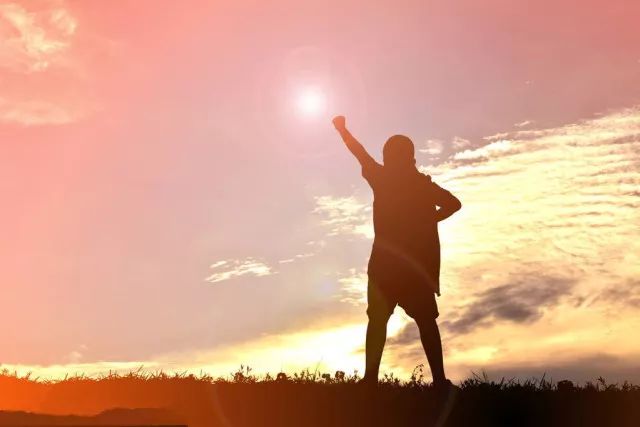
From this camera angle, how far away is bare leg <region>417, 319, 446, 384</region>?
10594 mm

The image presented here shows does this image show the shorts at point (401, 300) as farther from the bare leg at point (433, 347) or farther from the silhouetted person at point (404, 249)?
the bare leg at point (433, 347)

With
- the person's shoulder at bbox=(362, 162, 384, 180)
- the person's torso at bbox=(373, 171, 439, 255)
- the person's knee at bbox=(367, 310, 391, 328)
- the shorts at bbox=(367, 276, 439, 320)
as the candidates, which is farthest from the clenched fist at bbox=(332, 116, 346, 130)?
the person's knee at bbox=(367, 310, 391, 328)

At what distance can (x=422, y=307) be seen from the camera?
35.0 ft

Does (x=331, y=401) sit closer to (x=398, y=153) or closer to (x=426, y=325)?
(x=426, y=325)

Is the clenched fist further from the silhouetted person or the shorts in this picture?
the shorts

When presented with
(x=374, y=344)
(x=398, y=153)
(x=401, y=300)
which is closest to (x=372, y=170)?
(x=398, y=153)

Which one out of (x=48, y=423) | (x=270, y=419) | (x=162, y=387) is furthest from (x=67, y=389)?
(x=48, y=423)

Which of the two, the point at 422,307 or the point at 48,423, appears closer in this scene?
the point at 48,423

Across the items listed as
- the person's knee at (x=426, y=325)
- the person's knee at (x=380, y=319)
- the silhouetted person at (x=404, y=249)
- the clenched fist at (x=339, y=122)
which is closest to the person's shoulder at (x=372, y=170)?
the silhouetted person at (x=404, y=249)

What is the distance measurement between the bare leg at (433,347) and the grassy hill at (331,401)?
0.25m

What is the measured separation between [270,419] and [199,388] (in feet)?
6.93

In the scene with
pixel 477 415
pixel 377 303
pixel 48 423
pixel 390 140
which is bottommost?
pixel 48 423

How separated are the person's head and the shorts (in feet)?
5.30

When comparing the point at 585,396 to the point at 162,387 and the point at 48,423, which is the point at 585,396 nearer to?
the point at 162,387
